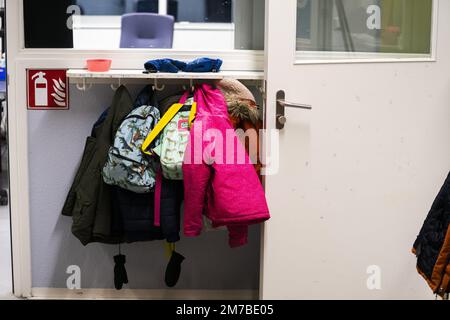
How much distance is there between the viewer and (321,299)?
92.2 inches

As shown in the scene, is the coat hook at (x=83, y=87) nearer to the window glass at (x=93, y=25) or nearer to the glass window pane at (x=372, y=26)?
the window glass at (x=93, y=25)

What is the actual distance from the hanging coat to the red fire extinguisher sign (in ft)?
5.15

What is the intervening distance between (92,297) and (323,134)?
1.27 meters

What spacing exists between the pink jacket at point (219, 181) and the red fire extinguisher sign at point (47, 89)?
67cm

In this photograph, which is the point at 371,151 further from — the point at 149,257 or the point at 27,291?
the point at 27,291

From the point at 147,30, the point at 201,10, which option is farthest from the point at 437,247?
the point at 201,10

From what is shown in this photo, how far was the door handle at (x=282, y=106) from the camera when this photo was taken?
2.19 metres

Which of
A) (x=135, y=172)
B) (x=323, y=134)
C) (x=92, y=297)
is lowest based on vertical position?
(x=92, y=297)

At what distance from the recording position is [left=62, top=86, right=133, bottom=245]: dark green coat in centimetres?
242

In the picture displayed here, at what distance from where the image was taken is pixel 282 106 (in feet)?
7.20

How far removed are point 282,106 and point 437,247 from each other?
745 mm

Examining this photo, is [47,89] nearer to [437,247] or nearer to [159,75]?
[159,75]

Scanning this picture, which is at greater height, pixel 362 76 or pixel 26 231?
pixel 362 76
